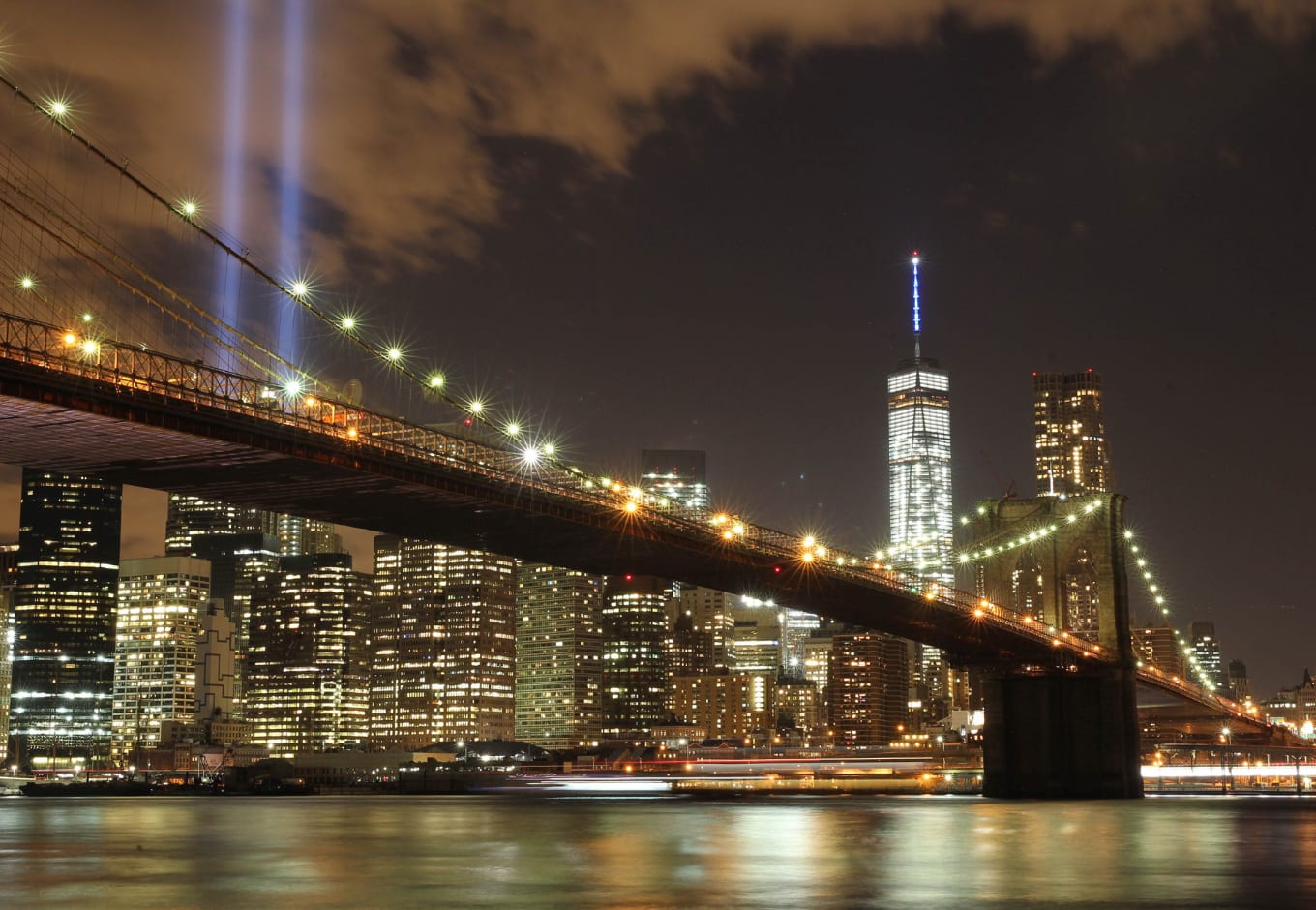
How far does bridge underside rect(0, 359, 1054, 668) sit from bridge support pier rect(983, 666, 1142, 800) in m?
2.39

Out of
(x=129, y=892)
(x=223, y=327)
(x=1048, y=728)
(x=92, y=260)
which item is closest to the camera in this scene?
(x=129, y=892)

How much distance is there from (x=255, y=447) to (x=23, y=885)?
34.5 metres

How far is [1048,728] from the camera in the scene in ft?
297

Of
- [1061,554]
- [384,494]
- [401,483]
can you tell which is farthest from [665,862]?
[1061,554]

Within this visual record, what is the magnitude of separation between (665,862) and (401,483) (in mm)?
37815

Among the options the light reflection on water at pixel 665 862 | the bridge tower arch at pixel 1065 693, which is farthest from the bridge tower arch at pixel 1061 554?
the light reflection on water at pixel 665 862

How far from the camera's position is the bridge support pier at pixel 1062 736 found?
8656 centimetres

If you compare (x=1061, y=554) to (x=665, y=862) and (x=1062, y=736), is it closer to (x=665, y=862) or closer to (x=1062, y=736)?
(x=1062, y=736)

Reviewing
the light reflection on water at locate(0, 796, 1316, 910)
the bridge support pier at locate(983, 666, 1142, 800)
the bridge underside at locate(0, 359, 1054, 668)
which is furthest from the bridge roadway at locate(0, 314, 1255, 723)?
the light reflection on water at locate(0, 796, 1316, 910)

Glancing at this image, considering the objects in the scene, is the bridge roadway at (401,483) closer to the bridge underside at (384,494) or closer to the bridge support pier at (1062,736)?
the bridge underside at (384,494)

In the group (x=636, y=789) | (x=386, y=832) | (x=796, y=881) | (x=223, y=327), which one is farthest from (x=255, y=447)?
(x=636, y=789)

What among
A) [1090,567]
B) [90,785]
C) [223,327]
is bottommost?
[90,785]

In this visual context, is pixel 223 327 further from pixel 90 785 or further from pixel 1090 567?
pixel 90 785

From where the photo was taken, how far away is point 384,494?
6794cm
